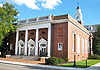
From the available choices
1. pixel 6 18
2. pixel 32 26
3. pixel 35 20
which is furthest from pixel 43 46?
pixel 6 18

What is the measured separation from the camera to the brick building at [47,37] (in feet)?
85.6

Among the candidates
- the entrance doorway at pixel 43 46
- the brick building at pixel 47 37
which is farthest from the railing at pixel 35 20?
the entrance doorway at pixel 43 46

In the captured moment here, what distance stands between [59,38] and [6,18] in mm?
14290

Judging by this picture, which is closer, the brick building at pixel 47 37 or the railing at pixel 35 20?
the brick building at pixel 47 37

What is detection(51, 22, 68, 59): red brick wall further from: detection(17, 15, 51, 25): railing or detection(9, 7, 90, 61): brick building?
detection(17, 15, 51, 25): railing

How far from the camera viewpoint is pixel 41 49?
93.6 feet

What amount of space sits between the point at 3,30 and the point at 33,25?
23.8ft

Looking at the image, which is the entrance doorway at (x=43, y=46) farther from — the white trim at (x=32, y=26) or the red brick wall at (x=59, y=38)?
the white trim at (x=32, y=26)

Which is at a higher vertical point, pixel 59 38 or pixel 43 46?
pixel 59 38

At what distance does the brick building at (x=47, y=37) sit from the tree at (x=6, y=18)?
2.44m

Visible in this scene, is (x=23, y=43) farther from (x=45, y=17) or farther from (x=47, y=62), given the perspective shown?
(x=47, y=62)

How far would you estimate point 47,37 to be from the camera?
2791 cm

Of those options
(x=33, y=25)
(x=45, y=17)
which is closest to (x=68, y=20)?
(x=45, y=17)

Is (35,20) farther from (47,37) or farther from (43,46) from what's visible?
(43,46)
